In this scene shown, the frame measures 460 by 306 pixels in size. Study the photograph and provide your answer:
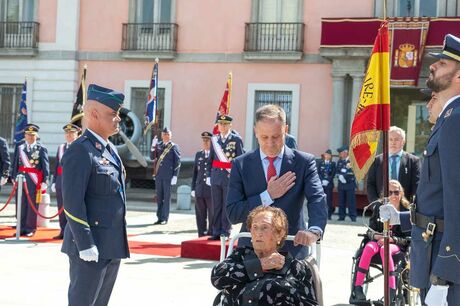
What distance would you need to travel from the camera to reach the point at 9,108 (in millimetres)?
25578

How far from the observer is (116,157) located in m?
5.36

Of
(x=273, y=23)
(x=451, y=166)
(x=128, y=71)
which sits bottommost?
(x=451, y=166)

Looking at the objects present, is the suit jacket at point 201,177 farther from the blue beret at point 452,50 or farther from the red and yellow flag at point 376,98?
the blue beret at point 452,50

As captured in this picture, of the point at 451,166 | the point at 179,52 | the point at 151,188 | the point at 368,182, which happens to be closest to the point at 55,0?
the point at 179,52

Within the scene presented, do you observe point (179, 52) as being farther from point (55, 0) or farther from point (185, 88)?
point (55, 0)

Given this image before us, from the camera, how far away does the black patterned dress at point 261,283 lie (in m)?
4.42

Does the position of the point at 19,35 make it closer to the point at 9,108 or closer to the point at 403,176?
the point at 9,108

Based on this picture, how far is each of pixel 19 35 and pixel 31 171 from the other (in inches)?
548

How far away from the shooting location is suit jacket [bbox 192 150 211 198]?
12.8 meters

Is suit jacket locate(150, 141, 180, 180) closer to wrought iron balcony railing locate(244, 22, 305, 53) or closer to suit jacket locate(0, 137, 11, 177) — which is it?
suit jacket locate(0, 137, 11, 177)

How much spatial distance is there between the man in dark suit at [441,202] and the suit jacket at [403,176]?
12.1 ft

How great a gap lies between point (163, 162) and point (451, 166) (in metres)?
12.1

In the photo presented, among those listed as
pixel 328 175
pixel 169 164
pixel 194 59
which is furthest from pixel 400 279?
pixel 194 59

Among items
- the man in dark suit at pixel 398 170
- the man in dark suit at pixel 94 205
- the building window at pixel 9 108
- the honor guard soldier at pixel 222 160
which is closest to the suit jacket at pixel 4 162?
the honor guard soldier at pixel 222 160
